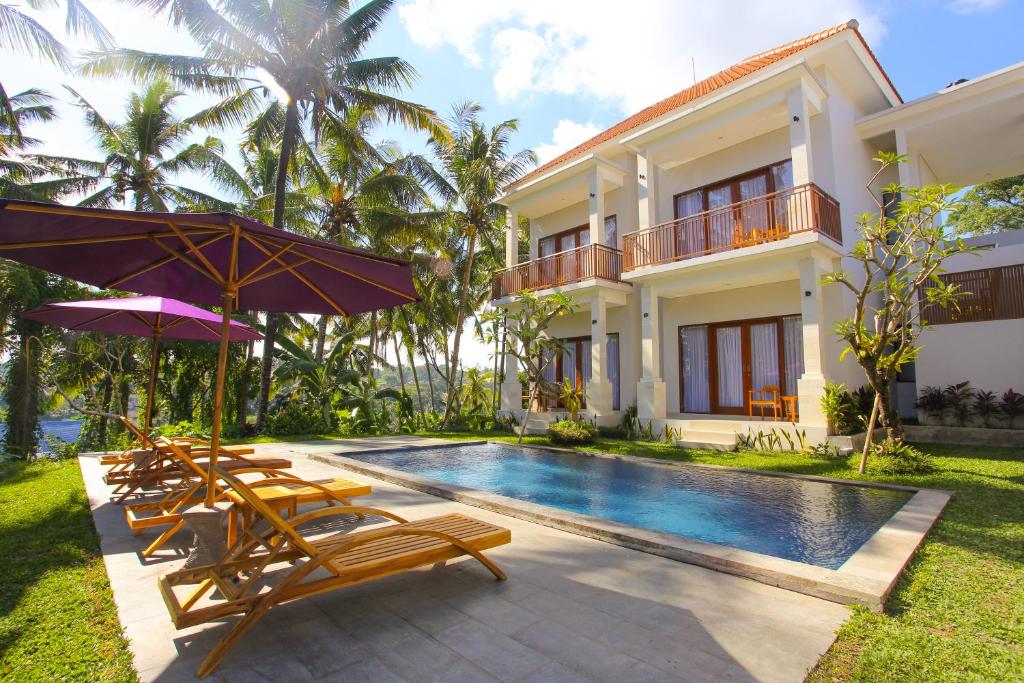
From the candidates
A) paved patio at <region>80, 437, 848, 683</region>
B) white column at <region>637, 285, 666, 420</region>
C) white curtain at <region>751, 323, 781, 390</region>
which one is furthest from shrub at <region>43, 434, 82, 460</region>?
white curtain at <region>751, 323, 781, 390</region>

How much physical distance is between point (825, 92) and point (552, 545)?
13.1 meters

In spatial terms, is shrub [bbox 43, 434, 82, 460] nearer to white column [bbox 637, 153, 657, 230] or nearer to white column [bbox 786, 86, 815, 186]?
white column [bbox 637, 153, 657, 230]

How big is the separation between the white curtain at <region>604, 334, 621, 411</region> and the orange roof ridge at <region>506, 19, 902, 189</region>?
6.53 m

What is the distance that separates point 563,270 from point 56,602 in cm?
1424

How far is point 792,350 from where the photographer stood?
1307cm

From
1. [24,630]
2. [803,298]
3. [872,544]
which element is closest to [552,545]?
[872,544]

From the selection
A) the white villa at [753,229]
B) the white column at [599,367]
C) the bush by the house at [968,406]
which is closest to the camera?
the bush by the house at [968,406]

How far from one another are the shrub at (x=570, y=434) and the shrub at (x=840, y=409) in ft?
16.8

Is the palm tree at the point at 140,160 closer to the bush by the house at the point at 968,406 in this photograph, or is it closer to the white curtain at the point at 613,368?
the white curtain at the point at 613,368

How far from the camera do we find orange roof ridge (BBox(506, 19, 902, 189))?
1224 centimetres

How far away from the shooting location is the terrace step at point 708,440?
453 inches

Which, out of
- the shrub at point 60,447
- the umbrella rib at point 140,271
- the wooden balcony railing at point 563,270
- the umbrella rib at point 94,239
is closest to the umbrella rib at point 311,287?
the umbrella rib at point 94,239

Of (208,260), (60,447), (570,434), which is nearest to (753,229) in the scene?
(570,434)

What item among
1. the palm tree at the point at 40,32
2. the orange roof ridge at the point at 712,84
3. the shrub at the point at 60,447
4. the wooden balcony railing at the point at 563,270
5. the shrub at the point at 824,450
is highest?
the orange roof ridge at the point at 712,84
